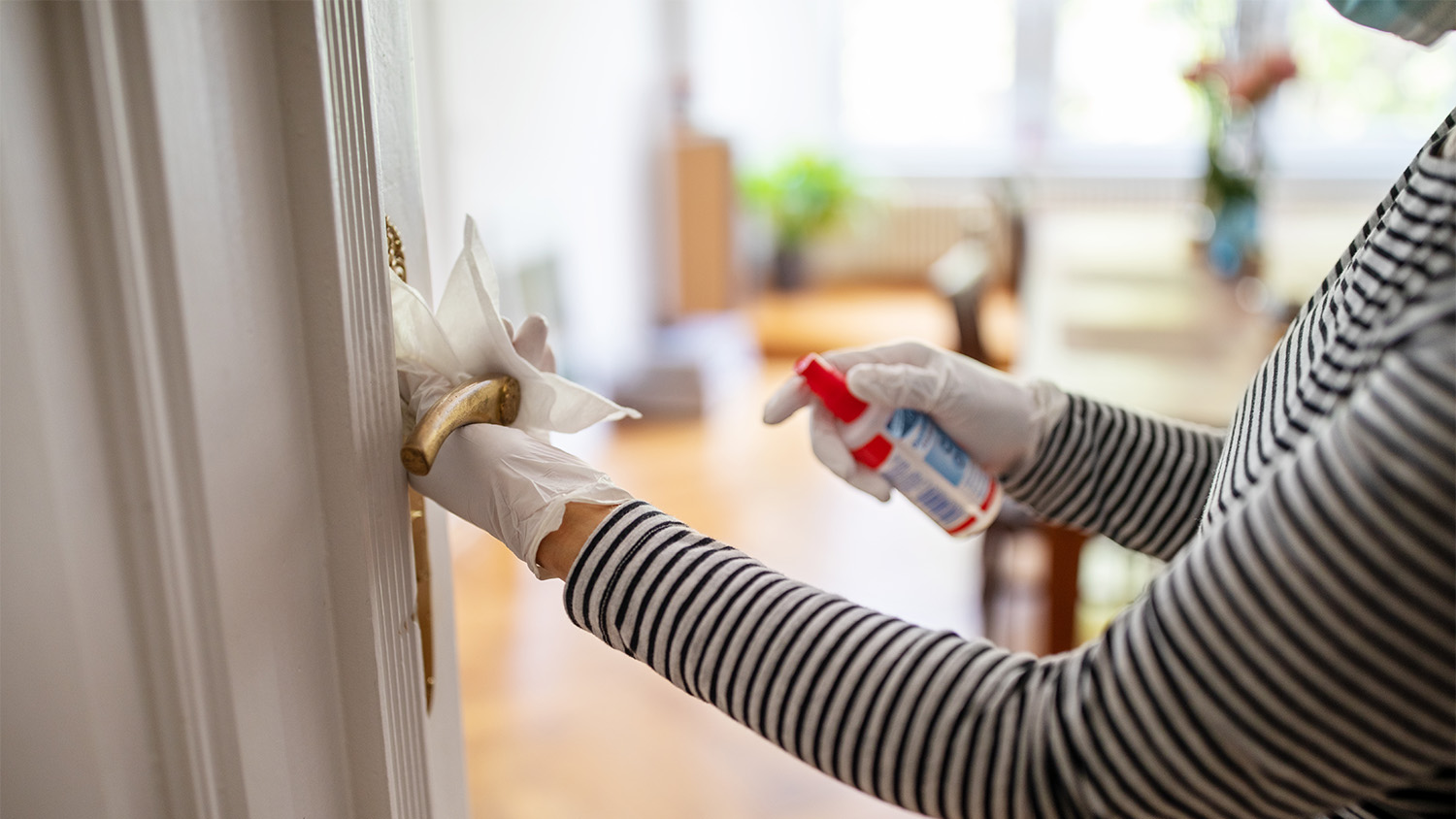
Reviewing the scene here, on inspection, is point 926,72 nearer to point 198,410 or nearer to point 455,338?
point 455,338

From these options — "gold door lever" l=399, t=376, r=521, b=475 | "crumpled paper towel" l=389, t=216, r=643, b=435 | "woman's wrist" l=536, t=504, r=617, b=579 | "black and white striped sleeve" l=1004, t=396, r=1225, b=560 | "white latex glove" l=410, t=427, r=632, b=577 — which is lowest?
"black and white striped sleeve" l=1004, t=396, r=1225, b=560

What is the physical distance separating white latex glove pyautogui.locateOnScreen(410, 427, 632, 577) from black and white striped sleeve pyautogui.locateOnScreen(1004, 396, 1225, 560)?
1.34 ft

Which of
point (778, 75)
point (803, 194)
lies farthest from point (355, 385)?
point (778, 75)

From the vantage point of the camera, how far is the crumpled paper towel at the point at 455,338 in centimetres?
67

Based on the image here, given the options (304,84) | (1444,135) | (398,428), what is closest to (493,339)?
(398,428)

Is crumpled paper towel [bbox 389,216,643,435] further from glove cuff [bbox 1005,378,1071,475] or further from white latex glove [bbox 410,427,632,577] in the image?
glove cuff [bbox 1005,378,1071,475]

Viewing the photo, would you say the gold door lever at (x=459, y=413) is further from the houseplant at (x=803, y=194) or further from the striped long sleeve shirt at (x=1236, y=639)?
the houseplant at (x=803, y=194)

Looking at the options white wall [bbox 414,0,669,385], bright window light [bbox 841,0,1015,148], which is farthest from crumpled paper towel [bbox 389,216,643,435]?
bright window light [bbox 841,0,1015,148]

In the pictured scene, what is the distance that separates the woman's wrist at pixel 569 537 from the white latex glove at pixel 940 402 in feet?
A: 0.78

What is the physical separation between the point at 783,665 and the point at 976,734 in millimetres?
100

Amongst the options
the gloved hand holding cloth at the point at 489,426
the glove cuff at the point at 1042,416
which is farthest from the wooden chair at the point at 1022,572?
the gloved hand holding cloth at the point at 489,426

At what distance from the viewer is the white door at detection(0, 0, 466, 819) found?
46 centimetres

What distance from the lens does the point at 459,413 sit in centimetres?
64

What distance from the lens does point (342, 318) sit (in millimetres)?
576
